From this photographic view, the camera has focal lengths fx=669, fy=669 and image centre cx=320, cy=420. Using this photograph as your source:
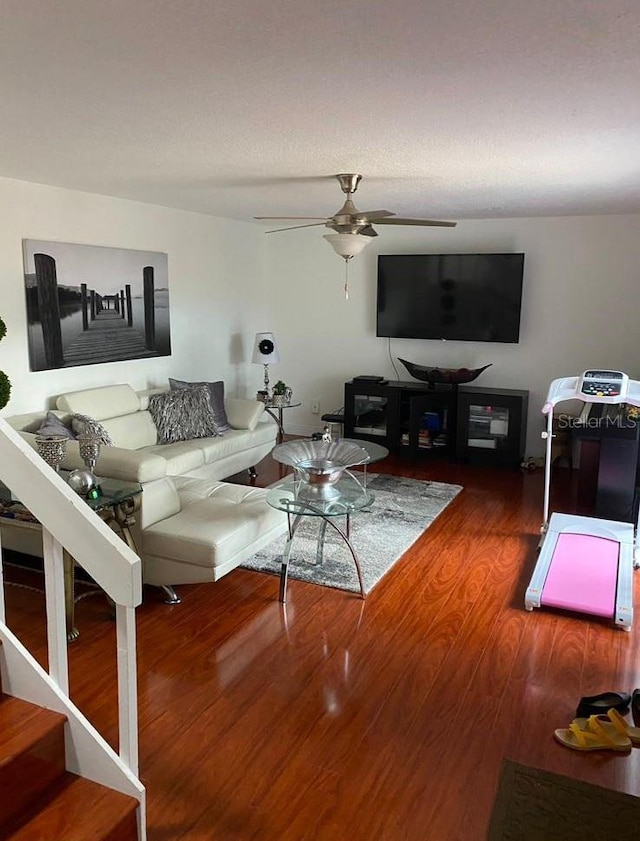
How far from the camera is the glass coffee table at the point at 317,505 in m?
3.60

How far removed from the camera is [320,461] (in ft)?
13.4

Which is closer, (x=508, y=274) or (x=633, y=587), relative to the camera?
(x=633, y=587)

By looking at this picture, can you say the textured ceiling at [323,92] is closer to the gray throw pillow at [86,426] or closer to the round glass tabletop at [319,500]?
the gray throw pillow at [86,426]

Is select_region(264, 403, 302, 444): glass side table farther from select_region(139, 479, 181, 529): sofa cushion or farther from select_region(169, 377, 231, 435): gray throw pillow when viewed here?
select_region(139, 479, 181, 529): sofa cushion

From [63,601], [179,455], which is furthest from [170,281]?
[63,601]

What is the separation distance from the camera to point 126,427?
5.01 m

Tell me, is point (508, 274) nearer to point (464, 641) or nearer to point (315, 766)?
point (464, 641)

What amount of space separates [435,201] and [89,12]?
3.73 meters

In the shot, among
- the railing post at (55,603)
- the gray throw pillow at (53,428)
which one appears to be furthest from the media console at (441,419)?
the railing post at (55,603)

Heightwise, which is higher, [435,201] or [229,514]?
[435,201]

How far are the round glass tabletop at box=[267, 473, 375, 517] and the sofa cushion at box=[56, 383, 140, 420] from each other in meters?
1.69

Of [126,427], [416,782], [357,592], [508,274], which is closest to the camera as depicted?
[416,782]

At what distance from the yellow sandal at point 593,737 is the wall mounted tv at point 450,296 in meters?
4.35

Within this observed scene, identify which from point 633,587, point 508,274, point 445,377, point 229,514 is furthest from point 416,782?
point 508,274
